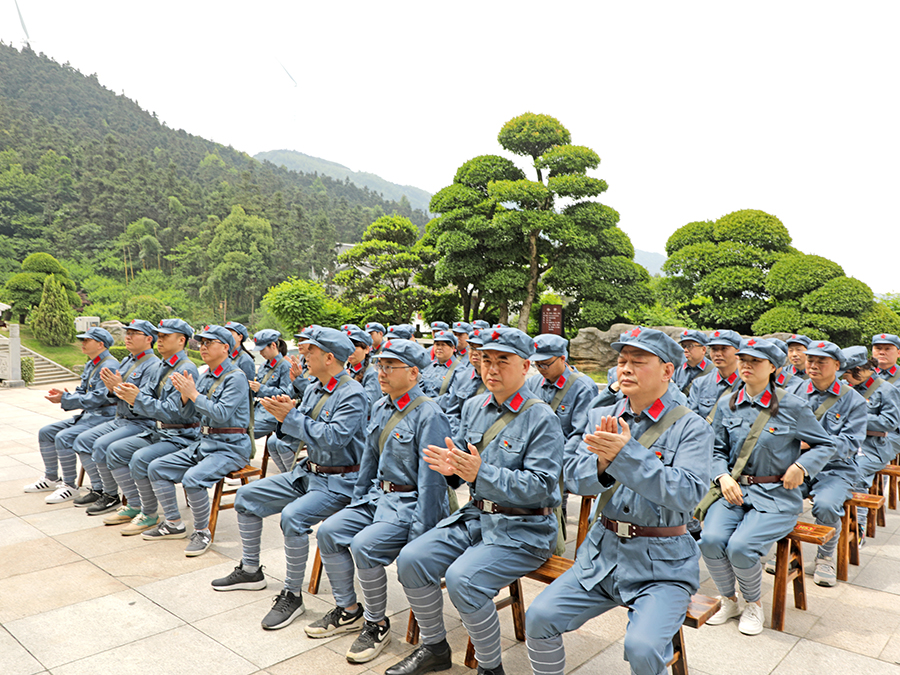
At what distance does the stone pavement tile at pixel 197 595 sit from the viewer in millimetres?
4367

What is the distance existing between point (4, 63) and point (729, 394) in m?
122

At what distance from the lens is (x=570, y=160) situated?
21875mm

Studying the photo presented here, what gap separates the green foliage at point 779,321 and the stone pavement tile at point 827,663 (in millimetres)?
15300

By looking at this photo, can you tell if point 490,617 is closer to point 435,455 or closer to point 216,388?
point 435,455

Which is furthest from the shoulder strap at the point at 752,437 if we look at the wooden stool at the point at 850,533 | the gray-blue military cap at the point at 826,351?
the gray-blue military cap at the point at 826,351

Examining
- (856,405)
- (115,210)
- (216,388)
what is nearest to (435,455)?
(216,388)

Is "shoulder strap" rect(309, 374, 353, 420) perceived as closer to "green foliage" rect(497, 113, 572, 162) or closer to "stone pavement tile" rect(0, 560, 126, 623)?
"stone pavement tile" rect(0, 560, 126, 623)

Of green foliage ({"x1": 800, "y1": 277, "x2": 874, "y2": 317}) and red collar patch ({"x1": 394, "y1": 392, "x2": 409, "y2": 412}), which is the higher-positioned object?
green foliage ({"x1": 800, "y1": 277, "x2": 874, "y2": 317})

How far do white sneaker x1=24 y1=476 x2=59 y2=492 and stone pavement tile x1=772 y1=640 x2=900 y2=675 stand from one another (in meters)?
8.14

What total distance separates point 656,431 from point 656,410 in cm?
11

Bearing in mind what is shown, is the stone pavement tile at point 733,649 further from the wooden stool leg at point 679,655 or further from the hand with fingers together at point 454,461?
the hand with fingers together at point 454,461

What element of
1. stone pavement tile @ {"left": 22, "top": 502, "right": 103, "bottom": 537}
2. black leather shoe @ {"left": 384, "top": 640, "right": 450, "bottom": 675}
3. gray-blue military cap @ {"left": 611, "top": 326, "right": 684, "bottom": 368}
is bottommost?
stone pavement tile @ {"left": 22, "top": 502, "right": 103, "bottom": 537}

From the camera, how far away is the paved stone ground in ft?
12.0

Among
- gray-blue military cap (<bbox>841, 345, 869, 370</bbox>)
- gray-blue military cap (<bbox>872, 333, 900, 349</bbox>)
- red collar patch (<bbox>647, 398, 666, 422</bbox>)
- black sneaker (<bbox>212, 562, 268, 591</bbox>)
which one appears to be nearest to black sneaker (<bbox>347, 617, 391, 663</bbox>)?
black sneaker (<bbox>212, 562, 268, 591</bbox>)
